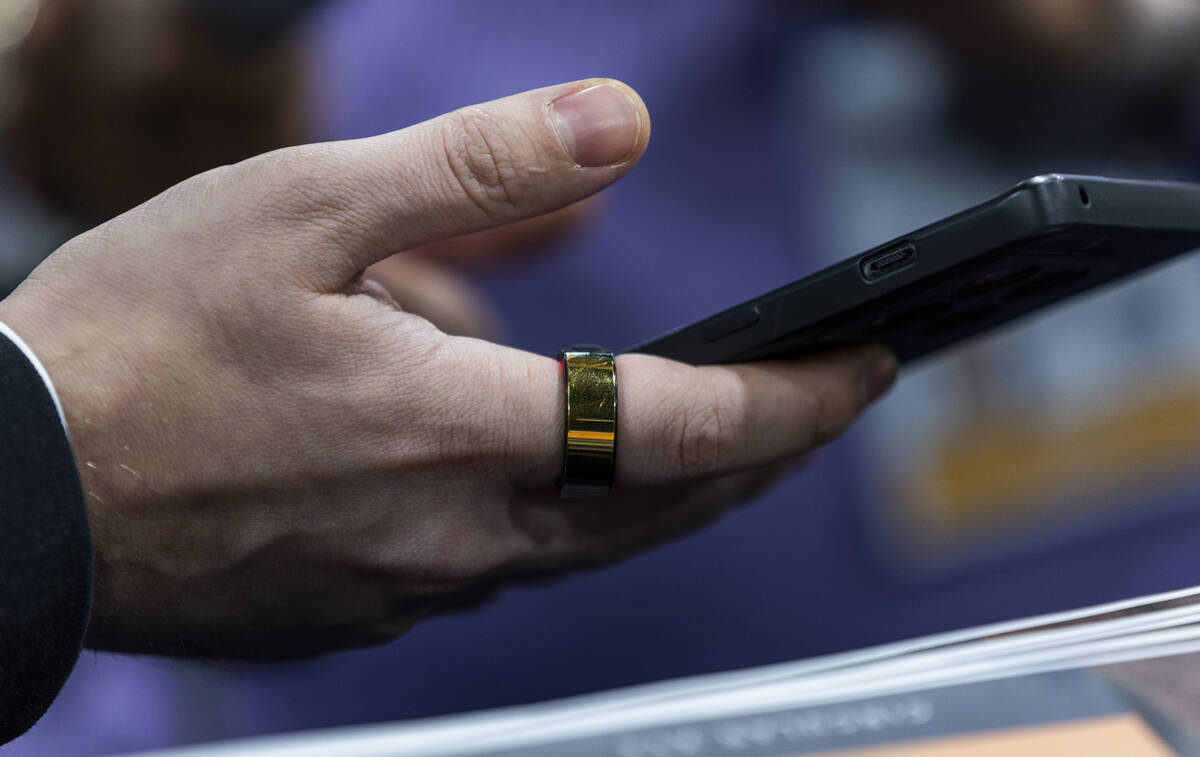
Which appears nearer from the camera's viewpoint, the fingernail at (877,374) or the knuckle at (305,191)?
the knuckle at (305,191)

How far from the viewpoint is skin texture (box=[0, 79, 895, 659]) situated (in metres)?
0.38

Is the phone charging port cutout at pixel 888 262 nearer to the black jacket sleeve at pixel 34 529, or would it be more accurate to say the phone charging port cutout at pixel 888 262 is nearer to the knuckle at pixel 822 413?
the knuckle at pixel 822 413

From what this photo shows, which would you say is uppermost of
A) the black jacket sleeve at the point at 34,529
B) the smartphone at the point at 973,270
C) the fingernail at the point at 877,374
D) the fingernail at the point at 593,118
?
the fingernail at the point at 593,118

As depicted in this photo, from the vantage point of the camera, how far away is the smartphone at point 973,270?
0.33 metres

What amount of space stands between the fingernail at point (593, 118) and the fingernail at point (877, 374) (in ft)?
0.70

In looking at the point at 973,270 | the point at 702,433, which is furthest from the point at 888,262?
the point at 702,433

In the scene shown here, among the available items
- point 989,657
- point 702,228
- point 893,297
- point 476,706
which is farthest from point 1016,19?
point 476,706

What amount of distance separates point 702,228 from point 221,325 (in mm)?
672

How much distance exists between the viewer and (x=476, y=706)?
906 mm

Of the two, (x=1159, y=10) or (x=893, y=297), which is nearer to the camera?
(x=893, y=297)

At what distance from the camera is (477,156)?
39cm

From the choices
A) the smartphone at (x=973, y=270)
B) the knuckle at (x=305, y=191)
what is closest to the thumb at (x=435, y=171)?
the knuckle at (x=305, y=191)

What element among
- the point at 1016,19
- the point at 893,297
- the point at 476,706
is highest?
the point at 1016,19

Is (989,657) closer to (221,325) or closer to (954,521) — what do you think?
(221,325)
